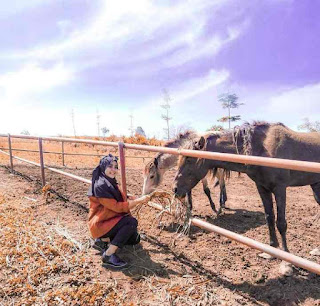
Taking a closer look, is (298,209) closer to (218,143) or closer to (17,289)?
(218,143)

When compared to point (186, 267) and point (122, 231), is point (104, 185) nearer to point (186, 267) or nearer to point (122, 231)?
point (122, 231)

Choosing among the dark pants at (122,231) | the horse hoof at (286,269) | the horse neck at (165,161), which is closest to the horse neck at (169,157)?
the horse neck at (165,161)

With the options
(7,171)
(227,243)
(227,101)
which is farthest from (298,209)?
(227,101)

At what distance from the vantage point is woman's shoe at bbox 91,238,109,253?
323cm

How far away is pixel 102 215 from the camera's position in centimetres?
297

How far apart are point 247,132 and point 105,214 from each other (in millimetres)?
2060

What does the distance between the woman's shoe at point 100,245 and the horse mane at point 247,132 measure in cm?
213

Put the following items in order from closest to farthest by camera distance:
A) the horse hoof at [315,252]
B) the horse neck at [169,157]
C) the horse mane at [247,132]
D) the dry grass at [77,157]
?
the horse mane at [247,132], the horse hoof at [315,252], the horse neck at [169,157], the dry grass at [77,157]

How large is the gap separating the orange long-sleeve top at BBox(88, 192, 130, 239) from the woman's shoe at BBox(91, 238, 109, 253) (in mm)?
334

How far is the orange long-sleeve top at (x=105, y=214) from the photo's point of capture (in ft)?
9.50

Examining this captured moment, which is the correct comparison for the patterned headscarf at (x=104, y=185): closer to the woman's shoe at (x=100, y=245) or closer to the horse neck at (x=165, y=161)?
the woman's shoe at (x=100, y=245)

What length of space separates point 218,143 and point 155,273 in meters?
1.78

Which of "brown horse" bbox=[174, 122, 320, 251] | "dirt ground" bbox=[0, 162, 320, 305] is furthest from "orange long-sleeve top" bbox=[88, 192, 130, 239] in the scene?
"brown horse" bbox=[174, 122, 320, 251]

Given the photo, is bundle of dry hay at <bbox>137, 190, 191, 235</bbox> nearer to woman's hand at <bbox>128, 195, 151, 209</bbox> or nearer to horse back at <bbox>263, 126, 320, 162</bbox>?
woman's hand at <bbox>128, 195, 151, 209</bbox>
